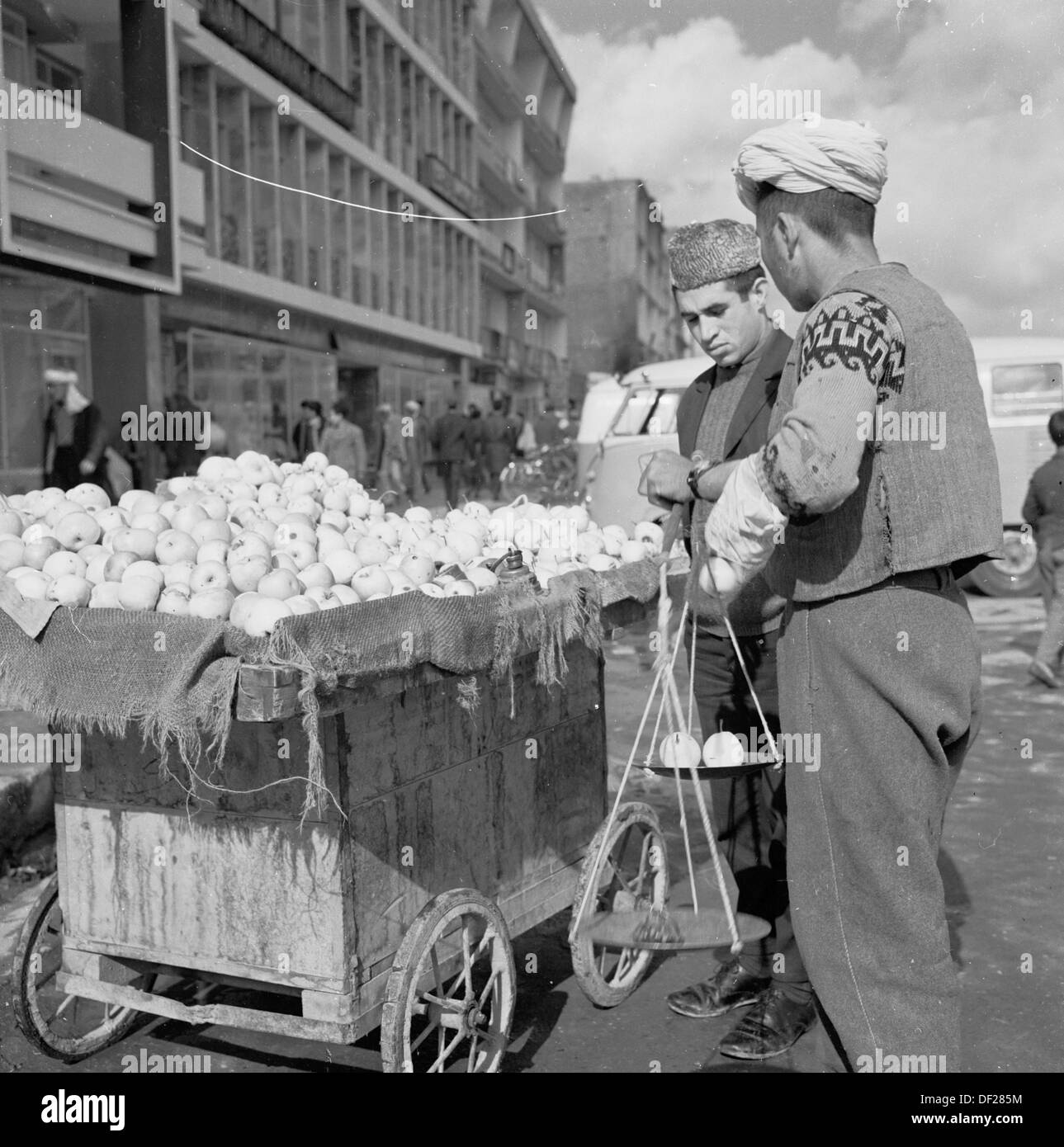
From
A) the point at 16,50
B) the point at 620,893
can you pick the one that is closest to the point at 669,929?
the point at 620,893

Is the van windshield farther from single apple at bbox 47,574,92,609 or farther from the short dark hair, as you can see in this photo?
the short dark hair

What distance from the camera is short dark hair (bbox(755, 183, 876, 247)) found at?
7.06ft

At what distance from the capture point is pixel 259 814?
2654 millimetres

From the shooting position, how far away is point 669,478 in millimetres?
2824

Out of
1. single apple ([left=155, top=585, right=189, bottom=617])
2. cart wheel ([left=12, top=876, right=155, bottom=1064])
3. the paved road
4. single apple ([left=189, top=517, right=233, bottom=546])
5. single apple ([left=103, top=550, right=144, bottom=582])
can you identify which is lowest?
the paved road

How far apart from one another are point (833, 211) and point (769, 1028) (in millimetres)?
2178

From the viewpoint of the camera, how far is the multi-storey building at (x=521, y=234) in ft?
114

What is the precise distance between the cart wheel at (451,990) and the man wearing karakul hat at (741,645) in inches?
27.0

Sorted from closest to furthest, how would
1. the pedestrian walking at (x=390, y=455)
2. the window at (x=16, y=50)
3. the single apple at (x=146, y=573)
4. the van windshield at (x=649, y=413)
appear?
the single apple at (x=146, y=573)
the van windshield at (x=649, y=413)
the window at (x=16, y=50)
the pedestrian walking at (x=390, y=455)

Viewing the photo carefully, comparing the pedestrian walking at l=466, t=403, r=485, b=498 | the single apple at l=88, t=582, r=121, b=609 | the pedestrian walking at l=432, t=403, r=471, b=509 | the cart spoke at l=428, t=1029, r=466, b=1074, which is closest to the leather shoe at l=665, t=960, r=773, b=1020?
the cart spoke at l=428, t=1029, r=466, b=1074

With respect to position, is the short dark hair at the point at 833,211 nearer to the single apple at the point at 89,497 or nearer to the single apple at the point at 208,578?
the single apple at the point at 208,578

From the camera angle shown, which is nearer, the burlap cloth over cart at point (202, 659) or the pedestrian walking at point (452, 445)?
the burlap cloth over cart at point (202, 659)

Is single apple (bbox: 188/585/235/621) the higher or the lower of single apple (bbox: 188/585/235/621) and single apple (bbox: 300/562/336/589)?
the lower

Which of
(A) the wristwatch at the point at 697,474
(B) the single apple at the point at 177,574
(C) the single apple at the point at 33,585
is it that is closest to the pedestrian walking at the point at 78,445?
(B) the single apple at the point at 177,574
